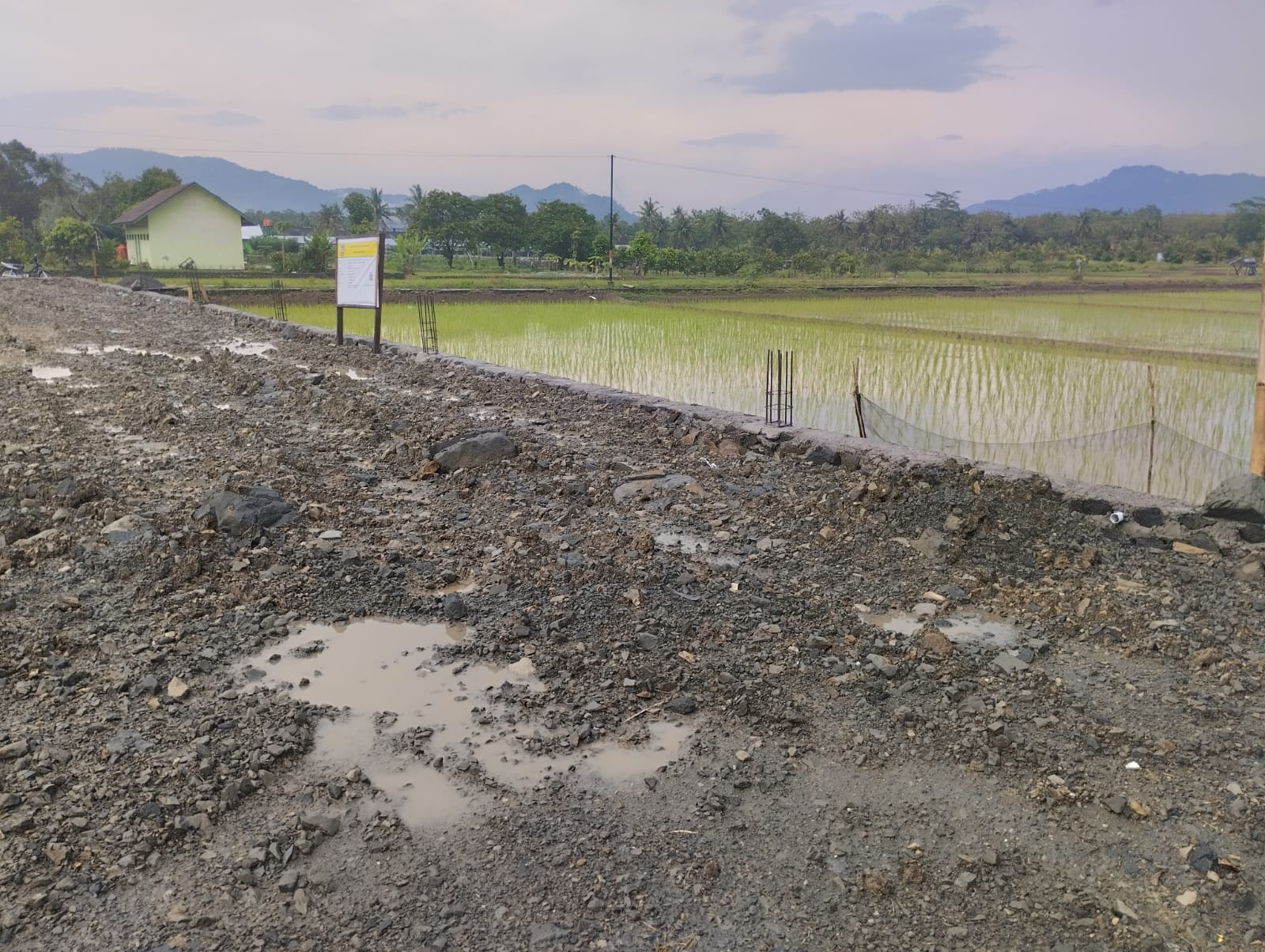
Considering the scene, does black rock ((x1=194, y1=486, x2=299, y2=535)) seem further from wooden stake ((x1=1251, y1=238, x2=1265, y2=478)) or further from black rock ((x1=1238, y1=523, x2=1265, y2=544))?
wooden stake ((x1=1251, y1=238, x2=1265, y2=478))

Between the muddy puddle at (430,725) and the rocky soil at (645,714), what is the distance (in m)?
0.02

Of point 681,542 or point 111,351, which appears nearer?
point 681,542

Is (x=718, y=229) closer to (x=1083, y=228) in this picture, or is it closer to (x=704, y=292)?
(x=1083, y=228)

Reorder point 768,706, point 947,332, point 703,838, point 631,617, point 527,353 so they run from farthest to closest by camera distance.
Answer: point 947,332
point 527,353
point 631,617
point 768,706
point 703,838

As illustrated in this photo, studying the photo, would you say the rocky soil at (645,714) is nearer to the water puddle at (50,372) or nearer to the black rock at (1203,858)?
the black rock at (1203,858)

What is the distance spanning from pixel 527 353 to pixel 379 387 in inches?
168

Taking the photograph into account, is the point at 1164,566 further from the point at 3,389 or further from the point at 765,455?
the point at 3,389

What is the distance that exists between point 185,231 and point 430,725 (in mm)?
45674

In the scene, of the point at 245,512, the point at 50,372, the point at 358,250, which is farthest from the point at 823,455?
the point at 50,372

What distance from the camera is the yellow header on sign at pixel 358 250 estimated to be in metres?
12.7

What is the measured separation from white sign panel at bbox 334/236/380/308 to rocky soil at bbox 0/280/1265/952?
654 centimetres

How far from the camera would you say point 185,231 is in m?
42.9

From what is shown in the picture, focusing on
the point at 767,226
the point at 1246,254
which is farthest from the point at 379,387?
the point at 767,226

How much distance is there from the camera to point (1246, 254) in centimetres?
3681
